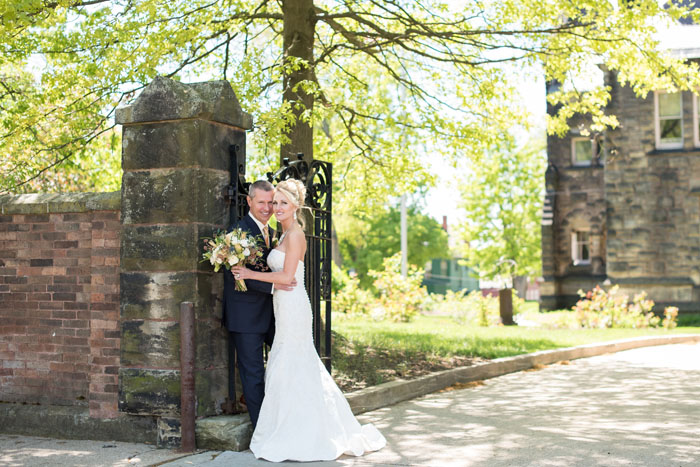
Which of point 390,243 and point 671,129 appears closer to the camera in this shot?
point 671,129

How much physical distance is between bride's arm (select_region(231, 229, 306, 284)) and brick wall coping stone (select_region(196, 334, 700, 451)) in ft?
4.00

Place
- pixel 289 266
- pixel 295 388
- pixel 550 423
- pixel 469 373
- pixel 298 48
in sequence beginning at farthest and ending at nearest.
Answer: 1. pixel 298 48
2. pixel 469 373
3. pixel 550 423
4. pixel 289 266
5. pixel 295 388

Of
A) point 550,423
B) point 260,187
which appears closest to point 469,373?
point 550,423

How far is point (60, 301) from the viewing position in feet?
23.4

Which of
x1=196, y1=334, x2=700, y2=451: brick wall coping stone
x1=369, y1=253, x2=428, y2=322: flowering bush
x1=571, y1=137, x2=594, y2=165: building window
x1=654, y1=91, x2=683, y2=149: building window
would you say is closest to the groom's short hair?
x1=196, y1=334, x2=700, y2=451: brick wall coping stone

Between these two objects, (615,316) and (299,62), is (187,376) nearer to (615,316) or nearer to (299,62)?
(299,62)

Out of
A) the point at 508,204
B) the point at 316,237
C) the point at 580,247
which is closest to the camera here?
the point at 316,237

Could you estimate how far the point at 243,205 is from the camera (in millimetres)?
6867

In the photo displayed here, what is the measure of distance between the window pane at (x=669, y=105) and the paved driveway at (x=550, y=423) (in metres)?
16.4

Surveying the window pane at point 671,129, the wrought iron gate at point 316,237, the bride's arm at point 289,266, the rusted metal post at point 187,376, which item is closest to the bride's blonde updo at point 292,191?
the bride's arm at point 289,266

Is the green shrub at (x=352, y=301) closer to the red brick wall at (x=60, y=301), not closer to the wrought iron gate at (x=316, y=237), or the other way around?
the wrought iron gate at (x=316, y=237)

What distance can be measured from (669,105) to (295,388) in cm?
2350

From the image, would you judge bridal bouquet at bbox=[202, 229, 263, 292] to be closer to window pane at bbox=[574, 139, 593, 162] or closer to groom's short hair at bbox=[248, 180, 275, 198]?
groom's short hair at bbox=[248, 180, 275, 198]

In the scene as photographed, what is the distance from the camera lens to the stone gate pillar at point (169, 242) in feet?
21.1
